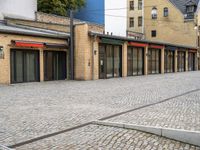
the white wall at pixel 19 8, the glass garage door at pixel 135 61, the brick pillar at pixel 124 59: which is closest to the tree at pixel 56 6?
the white wall at pixel 19 8

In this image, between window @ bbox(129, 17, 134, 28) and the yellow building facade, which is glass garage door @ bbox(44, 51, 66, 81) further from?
window @ bbox(129, 17, 134, 28)

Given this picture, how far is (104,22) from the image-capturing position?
4956 centimetres

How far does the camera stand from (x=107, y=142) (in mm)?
6449

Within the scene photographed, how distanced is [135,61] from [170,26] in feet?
73.6

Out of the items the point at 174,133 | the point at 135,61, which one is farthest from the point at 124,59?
the point at 174,133

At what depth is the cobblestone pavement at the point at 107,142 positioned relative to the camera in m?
6.15

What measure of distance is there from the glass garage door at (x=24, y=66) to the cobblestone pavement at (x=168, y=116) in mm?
12277

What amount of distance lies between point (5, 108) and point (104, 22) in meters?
40.3

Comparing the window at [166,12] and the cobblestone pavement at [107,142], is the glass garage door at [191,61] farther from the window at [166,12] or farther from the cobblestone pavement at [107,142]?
the cobblestone pavement at [107,142]

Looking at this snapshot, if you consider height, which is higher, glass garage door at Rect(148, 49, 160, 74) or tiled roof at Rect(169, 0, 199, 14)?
tiled roof at Rect(169, 0, 199, 14)

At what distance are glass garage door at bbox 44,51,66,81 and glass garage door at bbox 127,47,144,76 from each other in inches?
276

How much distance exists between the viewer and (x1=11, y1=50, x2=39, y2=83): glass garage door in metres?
21.0

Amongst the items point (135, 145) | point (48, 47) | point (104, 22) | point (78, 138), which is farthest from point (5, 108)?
point (104, 22)

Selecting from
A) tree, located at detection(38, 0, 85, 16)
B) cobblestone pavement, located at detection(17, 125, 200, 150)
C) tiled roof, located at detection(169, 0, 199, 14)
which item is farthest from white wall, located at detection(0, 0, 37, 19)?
cobblestone pavement, located at detection(17, 125, 200, 150)
